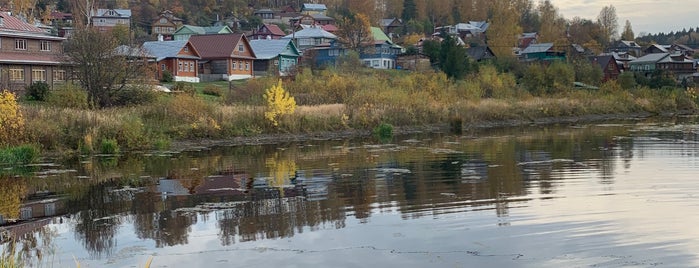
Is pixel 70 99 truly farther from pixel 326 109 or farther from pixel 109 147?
pixel 326 109

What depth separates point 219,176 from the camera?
23.9m

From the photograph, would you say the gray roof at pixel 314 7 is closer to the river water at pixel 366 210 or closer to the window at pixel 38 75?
the window at pixel 38 75

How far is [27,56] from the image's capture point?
4672 cm

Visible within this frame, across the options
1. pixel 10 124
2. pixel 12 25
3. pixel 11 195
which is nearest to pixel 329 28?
pixel 12 25

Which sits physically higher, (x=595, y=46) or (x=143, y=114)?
(x=595, y=46)

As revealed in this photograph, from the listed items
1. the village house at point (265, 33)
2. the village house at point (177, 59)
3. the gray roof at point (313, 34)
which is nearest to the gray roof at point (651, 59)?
the gray roof at point (313, 34)

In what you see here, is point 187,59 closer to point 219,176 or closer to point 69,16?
point 219,176

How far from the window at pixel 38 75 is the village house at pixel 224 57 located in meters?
17.3

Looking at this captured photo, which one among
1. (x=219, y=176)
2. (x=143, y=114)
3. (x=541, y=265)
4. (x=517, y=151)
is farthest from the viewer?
(x=143, y=114)

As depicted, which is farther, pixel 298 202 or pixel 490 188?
pixel 490 188

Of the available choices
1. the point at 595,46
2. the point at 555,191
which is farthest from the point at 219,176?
the point at 595,46

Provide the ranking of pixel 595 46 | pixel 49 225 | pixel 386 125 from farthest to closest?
pixel 595 46 → pixel 386 125 → pixel 49 225

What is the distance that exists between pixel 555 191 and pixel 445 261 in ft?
25.7

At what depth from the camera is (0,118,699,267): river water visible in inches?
490
